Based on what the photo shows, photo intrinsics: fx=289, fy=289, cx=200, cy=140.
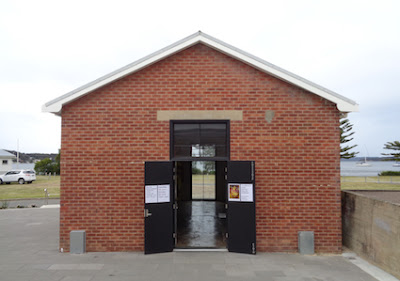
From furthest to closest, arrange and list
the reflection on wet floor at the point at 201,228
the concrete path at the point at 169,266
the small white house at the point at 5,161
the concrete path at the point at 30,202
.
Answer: the small white house at the point at 5,161 < the concrete path at the point at 30,202 < the reflection on wet floor at the point at 201,228 < the concrete path at the point at 169,266

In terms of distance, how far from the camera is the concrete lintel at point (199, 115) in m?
7.56

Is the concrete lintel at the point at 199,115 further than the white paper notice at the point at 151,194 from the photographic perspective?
Yes

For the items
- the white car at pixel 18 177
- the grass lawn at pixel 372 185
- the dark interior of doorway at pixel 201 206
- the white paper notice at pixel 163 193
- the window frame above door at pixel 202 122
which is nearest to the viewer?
the white paper notice at pixel 163 193

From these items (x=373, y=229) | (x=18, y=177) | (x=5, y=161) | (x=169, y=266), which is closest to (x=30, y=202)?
(x=18, y=177)

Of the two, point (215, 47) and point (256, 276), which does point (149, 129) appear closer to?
point (215, 47)

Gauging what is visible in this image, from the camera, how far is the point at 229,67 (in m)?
7.68

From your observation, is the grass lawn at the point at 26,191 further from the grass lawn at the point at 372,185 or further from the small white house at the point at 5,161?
the grass lawn at the point at 372,185

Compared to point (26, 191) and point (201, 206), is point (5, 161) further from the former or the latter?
point (201, 206)

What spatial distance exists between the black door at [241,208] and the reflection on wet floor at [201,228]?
0.66 metres

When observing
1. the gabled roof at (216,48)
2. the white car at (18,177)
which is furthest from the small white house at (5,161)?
the gabled roof at (216,48)

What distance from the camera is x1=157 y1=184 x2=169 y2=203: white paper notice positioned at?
730 cm

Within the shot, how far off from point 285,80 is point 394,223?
4.00 metres

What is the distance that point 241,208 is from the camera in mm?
7270

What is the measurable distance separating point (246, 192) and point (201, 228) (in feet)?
10.9
